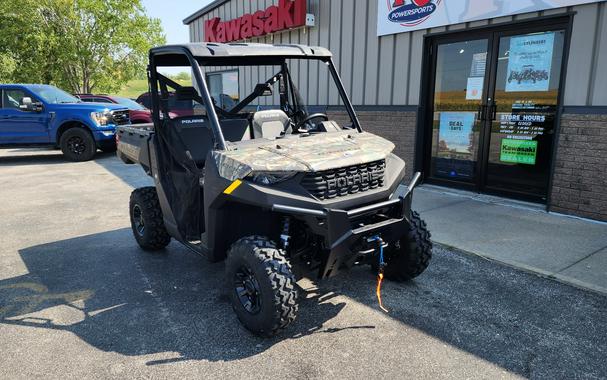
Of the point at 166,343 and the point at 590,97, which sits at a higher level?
the point at 590,97

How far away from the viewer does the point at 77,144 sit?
11.8 meters

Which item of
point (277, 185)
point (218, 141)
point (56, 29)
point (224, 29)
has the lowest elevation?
point (277, 185)

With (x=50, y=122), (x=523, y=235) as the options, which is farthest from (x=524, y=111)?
(x=50, y=122)

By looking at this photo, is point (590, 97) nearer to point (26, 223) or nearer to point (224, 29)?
point (26, 223)

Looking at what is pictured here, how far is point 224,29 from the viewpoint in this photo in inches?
494

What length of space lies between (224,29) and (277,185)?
422 inches

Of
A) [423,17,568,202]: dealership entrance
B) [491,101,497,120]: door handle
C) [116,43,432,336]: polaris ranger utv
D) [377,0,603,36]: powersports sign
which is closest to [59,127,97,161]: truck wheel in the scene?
[377,0,603,36]: powersports sign

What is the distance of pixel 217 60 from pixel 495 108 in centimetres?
497

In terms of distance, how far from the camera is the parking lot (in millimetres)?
2857

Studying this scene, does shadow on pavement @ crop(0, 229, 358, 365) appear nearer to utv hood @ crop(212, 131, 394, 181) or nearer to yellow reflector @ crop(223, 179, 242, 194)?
yellow reflector @ crop(223, 179, 242, 194)

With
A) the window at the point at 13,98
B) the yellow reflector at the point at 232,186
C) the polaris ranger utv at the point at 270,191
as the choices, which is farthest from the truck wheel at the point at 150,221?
the window at the point at 13,98

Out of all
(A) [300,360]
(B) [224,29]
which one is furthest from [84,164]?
(A) [300,360]

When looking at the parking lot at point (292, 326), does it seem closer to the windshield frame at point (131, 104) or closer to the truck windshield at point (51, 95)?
the truck windshield at point (51, 95)

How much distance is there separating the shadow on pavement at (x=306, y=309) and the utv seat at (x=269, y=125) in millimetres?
1423
